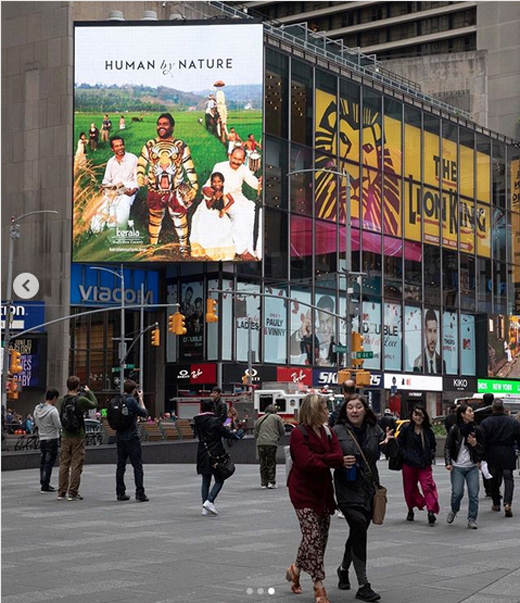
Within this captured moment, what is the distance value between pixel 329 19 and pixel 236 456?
85478 millimetres

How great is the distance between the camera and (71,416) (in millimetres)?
20078

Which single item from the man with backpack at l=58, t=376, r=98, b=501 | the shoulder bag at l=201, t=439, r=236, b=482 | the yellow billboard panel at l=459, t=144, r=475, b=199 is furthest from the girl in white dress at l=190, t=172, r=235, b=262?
the shoulder bag at l=201, t=439, r=236, b=482

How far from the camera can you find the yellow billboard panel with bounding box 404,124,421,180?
7912 cm

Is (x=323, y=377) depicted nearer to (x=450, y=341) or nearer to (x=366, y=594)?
(x=450, y=341)

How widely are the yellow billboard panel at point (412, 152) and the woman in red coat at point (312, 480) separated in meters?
69.1

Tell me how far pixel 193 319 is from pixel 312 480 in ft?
187

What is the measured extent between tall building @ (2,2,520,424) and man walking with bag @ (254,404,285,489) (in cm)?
3921

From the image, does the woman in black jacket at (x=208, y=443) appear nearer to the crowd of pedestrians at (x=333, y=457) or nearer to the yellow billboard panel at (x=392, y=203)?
the crowd of pedestrians at (x=333, y=457)

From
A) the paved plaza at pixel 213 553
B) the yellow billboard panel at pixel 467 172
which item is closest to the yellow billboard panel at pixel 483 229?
the yellow billboard panel at pixel 467 172

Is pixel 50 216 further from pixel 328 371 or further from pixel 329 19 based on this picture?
pixel 329 19

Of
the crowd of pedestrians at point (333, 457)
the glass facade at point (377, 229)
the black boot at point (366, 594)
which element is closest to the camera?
the black boot at point (366, 594)

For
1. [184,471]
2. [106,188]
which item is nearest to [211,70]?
[106,188]

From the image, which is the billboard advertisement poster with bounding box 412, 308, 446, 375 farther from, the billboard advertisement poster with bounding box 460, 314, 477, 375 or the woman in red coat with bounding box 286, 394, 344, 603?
the woman in red coat with bounding box 286, 394, 344, 603

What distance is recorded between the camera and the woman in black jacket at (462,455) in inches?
685
